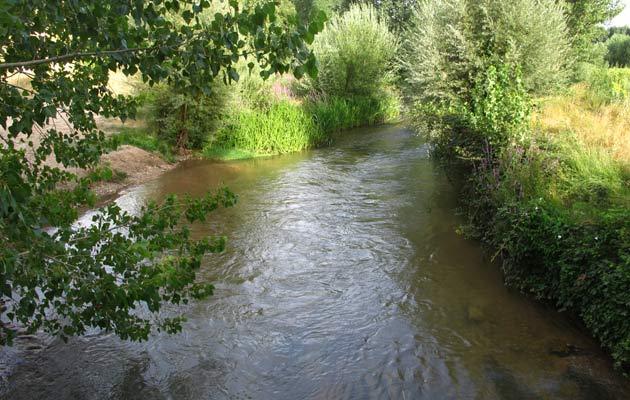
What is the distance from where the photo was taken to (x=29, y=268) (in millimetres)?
2660

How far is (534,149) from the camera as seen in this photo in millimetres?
7375

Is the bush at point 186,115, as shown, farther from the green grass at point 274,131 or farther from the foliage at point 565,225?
the foliage at point 565,225

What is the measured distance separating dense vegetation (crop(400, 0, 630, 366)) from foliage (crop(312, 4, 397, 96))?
377 inches

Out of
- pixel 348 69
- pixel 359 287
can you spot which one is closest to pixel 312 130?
pixel 348 69

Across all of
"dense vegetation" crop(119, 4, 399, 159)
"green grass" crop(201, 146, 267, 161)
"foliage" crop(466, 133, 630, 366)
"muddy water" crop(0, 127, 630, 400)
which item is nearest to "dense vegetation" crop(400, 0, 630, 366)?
"foliage" crop(466, 133, 630, 366)

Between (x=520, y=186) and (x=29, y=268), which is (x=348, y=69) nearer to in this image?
(x=520, y=186)

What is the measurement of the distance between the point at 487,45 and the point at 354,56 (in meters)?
12.9

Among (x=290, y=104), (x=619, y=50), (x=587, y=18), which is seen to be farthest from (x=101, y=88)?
(x=619, y=50)

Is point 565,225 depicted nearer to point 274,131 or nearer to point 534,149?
point 534,149

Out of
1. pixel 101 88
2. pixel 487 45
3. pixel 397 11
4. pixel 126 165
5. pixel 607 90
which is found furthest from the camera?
pixel 397 11

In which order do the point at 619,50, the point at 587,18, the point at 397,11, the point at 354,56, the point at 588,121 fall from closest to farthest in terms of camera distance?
the point at 588,121, the point at 587,18, the point at 354,56, the point at 619,50, the point at 397,11

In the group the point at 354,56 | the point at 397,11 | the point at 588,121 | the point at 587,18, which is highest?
the point at 397,11

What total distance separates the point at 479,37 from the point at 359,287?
724cm

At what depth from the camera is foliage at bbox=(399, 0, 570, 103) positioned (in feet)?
35.4
